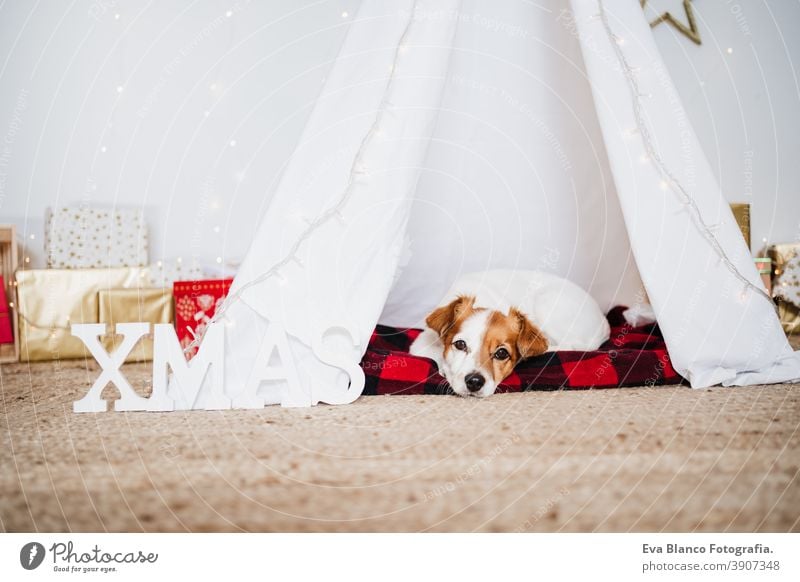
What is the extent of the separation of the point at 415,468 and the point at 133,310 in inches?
104

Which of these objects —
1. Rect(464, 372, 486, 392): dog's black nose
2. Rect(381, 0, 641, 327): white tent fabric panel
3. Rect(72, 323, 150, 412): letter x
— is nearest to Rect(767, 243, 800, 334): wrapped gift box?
Rect(381, 0, 641, 327): white tent fabric panel

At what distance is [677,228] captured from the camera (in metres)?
2.14

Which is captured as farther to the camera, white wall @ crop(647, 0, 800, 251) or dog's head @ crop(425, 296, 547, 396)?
white wall @ crop(647, 0, 800, 251)

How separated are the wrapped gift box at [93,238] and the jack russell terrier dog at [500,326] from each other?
248cm

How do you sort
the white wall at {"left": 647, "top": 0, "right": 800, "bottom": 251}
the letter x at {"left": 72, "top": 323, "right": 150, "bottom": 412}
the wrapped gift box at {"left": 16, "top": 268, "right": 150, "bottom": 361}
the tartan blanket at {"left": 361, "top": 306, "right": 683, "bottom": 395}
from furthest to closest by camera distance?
the white wall at {"left": 647, "top": 0, "right": 800, "bottom": 251}
the wrapped gift box at {"left": 16, "top": 268, "right": 150, "bottom": 361}
the tartan blanket at {"left": 361, "top": 306, "right": 683, "bottom": 395}
the letter x at {"left": 72, "top": 323, "right": 150, "bottom": 412}

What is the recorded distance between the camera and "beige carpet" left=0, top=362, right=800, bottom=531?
4.31 ft

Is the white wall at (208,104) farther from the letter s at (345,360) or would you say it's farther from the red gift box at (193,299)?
the letter s at (345,360)

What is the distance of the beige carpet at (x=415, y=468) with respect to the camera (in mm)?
1314

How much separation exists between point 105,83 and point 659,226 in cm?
430

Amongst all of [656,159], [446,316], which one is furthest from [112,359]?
[656,159]

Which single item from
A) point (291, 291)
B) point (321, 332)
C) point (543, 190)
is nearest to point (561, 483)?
point (321, 332)

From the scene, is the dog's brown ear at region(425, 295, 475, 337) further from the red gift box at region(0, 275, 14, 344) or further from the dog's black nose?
the red gift box at region(0, 275, 14, 344)

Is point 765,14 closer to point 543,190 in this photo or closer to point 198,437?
point 543,190

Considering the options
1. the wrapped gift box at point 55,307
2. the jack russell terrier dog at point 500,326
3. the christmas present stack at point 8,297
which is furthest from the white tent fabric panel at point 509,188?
the christmas present stack at point 8,297
